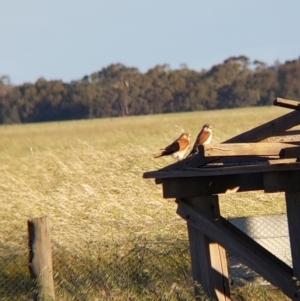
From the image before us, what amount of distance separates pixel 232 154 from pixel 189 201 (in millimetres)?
955

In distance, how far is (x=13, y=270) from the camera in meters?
9.55

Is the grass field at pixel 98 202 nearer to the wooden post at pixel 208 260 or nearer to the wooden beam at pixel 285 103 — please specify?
the wooden post at pixel 208 260

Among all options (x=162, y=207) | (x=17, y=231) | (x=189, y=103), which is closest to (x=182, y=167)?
(x=17, y=231)

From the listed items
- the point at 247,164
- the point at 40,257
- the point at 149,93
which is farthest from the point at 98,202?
the point at 149,93

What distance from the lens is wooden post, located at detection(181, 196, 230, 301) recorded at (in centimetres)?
774

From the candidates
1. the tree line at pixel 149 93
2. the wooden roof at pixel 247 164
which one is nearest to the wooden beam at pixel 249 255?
the wooden roof at pixel 247 164

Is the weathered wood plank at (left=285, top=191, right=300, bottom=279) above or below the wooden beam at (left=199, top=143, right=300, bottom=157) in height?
below

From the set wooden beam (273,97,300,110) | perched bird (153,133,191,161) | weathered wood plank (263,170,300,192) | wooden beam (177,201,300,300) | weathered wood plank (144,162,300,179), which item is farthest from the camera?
perched bird (153,133,191,161)

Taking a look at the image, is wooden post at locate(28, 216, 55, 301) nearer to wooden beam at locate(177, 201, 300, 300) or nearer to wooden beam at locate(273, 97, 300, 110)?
wooden beam at locate(177, 201, 300, 300)

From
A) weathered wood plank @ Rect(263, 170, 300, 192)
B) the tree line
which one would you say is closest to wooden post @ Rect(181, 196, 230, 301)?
weathered wood plank @ Rect(263, 170, 300, 192)

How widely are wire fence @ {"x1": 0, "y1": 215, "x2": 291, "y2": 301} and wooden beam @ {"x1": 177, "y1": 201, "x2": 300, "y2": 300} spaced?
1173 millimetres

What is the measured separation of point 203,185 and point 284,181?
0.83 m

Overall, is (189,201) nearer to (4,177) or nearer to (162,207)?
(162,207)

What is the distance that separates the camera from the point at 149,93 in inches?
3290
